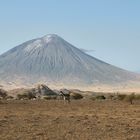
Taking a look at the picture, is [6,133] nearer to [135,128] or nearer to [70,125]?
[70,125]

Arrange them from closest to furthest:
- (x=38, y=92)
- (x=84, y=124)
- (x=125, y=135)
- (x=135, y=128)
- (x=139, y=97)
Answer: (x=125, y=135) → (x=135, y=128) → (x=84, y=124) → (x=139, y=97) → (x=38, y=92)

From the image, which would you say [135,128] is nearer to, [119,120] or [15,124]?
[119,120]

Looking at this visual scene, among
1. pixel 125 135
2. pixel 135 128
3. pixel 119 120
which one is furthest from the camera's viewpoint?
pixel 119 120

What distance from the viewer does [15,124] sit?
1001 inches

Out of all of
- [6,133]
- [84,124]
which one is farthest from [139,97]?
[6,133]

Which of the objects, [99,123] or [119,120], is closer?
[99,123]

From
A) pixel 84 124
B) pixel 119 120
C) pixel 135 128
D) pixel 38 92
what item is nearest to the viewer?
pixel 135 128

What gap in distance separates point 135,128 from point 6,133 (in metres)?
6.29

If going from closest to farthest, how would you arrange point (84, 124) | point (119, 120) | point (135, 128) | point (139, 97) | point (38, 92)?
point (135, 128)
point (84, 124)
point (119, 120)
point (139, 97)
point (38, 92)

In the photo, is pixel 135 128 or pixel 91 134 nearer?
A: pixel 91 134

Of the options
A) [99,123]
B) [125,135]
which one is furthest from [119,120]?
[125,135]

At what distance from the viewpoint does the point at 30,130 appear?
2295 cm

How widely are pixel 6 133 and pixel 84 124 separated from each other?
506cm

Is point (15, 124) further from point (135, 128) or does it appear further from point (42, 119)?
point (135, 128)
